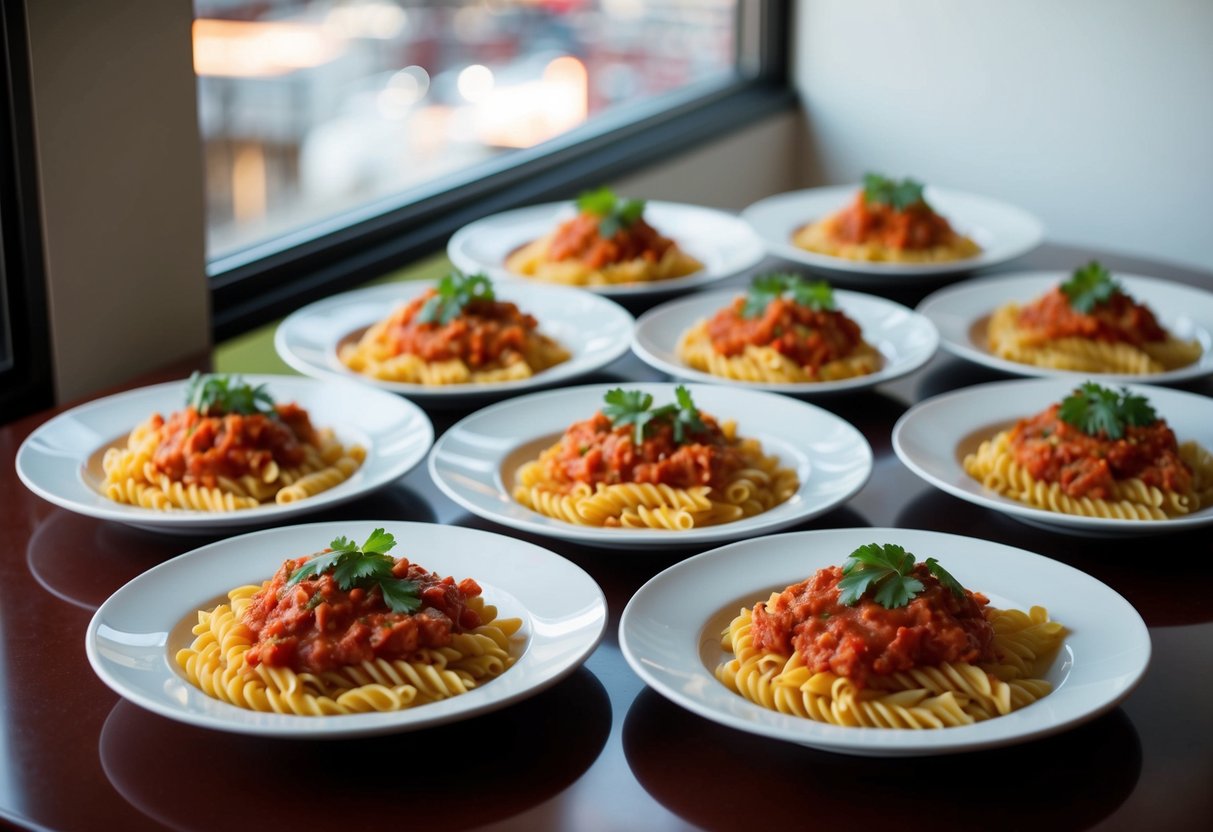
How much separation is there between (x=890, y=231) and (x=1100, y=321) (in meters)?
0.88

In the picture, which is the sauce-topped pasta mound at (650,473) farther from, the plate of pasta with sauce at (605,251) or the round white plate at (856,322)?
the plate of pasta with sauce at (605,251)

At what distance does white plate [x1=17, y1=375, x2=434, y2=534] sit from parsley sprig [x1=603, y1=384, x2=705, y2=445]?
355 mm

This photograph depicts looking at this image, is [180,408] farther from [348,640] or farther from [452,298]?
[348,640]

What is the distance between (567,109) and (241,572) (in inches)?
164

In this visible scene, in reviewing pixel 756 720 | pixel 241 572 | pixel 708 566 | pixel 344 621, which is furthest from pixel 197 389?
pixel 756 720

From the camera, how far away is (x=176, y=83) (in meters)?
3.19

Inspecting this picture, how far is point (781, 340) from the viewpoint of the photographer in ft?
10.2

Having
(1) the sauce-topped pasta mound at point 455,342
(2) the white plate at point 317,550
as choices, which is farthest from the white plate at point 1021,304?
(2) the white plate at point 317,550

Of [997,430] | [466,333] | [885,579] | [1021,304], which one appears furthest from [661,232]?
[885,579]

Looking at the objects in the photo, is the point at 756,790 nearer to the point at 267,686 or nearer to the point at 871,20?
the point at 267,686

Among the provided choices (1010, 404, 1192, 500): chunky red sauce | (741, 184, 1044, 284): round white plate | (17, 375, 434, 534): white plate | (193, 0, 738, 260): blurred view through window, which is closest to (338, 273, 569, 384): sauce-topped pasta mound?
(17, 375, 434, 534): white plate

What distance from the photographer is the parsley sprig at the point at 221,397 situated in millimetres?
2555

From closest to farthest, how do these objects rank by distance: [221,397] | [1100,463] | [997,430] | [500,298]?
[1100,463] → [221,397] → [997,430] → [500,298]

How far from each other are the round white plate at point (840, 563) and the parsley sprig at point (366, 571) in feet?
0.97
